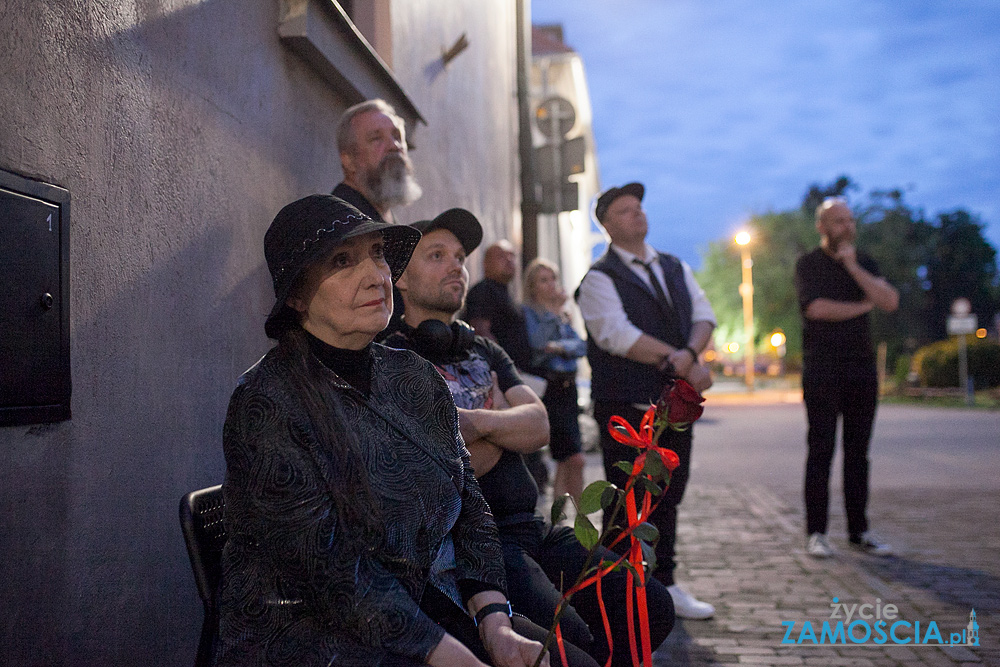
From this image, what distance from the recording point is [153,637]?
256cm

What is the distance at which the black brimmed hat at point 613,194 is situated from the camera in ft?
15.8

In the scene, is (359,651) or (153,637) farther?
(153,637)

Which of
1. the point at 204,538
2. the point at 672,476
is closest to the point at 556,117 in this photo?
the point at 672,476

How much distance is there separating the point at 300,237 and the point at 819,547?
4.77 metres

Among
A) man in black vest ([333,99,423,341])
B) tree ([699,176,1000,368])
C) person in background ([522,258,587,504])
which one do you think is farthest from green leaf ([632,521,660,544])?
tree ([699,176,1000,368])

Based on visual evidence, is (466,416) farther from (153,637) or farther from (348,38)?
(348,38)

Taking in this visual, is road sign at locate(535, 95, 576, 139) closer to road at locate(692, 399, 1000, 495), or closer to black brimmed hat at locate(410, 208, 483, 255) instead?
road at locate(692, 399, 1000, 495)

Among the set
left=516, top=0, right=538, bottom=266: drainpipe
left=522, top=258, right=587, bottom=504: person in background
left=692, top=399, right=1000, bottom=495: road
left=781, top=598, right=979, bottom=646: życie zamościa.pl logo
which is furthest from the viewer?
left=516, top=0, right=538, bottom=266: drainpipe

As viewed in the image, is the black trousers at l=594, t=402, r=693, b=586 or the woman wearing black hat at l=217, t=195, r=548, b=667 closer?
the woman wearing black hat at l=217, t=195, r=548, b=667

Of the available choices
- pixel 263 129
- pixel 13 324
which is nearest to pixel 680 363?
pixel 263 129

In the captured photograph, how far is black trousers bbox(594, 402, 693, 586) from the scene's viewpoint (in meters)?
4.43

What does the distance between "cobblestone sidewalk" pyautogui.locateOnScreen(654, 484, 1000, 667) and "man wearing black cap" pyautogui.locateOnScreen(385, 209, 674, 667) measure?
4.23ft

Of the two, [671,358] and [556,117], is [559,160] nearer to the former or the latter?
[556,117]

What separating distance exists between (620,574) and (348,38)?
3.10 m
